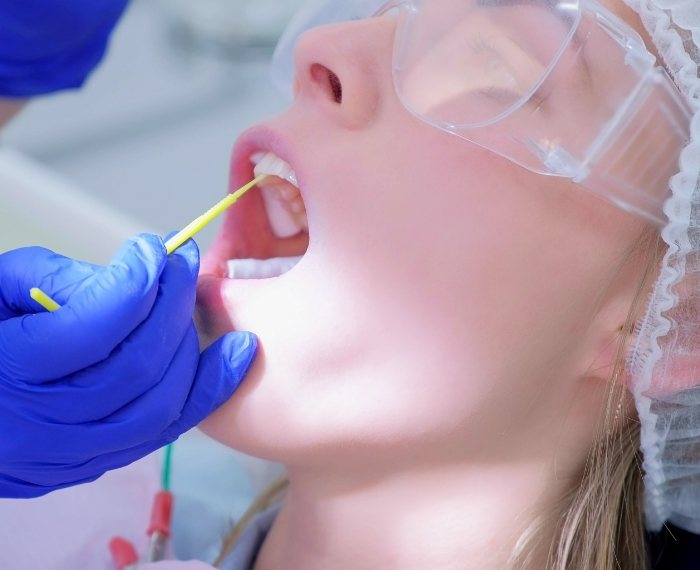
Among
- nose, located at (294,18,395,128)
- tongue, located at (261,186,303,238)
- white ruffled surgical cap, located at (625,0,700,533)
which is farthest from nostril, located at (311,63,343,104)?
white ruffled surgical cap, located at (625,0,700,533)

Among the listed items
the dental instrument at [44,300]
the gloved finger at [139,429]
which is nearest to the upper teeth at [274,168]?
the gloved finger at [139,429]

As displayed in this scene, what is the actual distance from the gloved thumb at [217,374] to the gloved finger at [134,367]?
41 mm

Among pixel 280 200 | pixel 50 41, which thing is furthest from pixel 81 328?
pixel 50 41

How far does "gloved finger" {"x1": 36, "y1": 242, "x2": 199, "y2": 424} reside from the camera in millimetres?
973

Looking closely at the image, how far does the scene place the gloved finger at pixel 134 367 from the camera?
973 millimetres

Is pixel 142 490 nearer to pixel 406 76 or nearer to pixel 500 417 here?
pixel 500 417

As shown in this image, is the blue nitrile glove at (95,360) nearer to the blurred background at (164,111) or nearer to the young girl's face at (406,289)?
the young girl's face at (406,289)

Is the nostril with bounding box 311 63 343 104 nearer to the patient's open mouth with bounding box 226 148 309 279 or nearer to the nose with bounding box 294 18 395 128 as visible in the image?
the nose with bounding box 294 18 395 128

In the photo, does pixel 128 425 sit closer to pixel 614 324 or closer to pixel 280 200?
pixel 280 200

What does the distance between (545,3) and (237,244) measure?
49 centimetres

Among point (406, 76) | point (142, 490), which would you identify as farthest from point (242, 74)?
point (406, 76)

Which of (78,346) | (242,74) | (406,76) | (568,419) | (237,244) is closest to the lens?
(78,346)

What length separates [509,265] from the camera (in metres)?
1.04

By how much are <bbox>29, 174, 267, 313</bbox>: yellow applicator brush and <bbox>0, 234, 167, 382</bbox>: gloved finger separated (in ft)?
0.04
